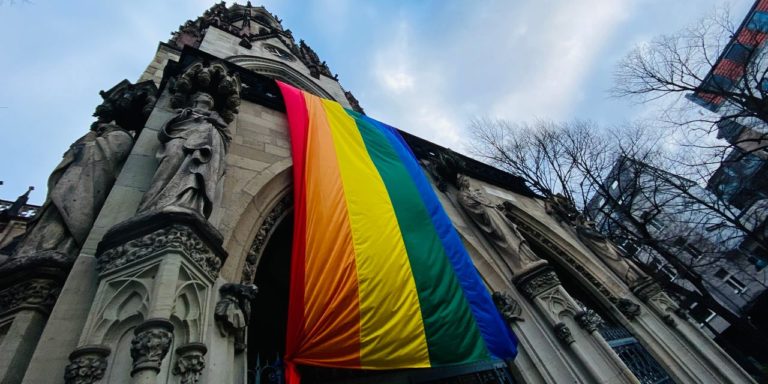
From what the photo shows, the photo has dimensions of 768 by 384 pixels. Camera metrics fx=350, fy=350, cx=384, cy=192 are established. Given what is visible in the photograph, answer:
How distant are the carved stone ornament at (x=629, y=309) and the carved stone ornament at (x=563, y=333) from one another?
2500mm

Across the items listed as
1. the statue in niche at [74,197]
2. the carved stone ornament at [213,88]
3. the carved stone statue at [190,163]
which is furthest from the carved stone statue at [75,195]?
the carved stone ornament at [213,88]

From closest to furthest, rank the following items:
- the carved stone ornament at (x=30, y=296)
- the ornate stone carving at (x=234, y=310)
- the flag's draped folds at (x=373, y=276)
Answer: the carved stone ornament at (x=30, y=296)
the ornate stone carving at (x=234, y=310)
the flag's draped folds at (x=373, y=276)

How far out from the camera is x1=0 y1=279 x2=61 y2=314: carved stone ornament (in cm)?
187

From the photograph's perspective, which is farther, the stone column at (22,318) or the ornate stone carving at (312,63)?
the ornate stone carving at (312,63)

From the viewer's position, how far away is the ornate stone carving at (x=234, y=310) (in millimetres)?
2184

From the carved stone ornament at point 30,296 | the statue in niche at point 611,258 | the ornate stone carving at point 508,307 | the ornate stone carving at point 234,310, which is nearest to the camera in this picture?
the carved stone ornament at point 30,296

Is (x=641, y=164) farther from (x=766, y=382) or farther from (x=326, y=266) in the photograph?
(x=326, y=266)

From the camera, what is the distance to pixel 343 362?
2.40 m

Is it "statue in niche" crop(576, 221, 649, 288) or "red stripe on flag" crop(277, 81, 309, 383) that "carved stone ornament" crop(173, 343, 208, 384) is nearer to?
"red stripe on flag" crop(277, 81, 309, 383)

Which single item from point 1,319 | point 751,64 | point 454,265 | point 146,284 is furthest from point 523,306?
point 751,64

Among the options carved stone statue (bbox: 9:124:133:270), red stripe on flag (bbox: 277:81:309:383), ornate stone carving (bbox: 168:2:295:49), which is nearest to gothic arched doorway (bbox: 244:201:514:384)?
red stripe on flag (bbox: 277:81:309:383)

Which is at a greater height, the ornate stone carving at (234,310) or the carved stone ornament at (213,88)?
the carved stone ornament at (213,88)

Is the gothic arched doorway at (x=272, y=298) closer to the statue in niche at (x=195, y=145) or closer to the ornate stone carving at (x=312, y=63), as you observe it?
the statue in niche at (x=195, y=145)

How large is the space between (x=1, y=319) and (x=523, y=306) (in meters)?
4.57
